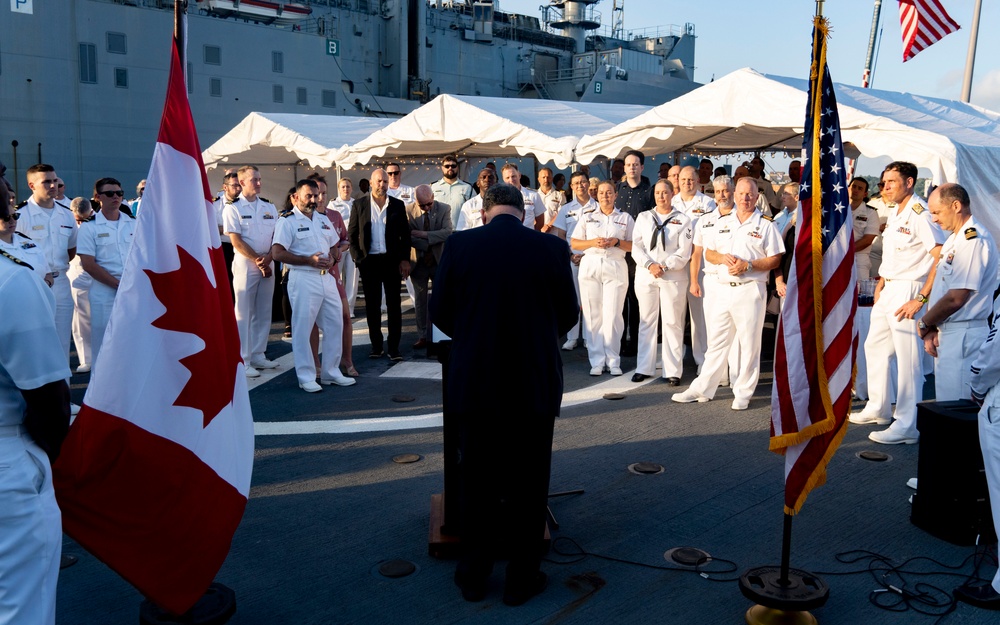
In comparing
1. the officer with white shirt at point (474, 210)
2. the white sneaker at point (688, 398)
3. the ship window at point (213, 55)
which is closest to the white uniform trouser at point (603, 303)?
the white sneaker at point (688, 398)

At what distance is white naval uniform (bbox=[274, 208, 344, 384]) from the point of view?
7.64 meters

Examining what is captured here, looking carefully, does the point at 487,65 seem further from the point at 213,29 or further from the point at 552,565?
the point at 552,565

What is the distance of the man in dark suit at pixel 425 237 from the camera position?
9.46 m

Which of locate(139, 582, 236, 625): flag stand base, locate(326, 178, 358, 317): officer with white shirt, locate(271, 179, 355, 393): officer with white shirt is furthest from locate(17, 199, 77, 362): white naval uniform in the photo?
locate(139, 582, 236, 625): flag stand base

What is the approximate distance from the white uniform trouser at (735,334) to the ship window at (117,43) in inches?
1007

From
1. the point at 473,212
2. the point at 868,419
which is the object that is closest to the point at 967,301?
the point at 868,419

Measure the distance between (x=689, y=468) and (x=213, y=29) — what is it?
27.2m

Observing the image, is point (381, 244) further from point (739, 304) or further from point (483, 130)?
point (739, 304)

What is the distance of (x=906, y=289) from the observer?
5992 mm

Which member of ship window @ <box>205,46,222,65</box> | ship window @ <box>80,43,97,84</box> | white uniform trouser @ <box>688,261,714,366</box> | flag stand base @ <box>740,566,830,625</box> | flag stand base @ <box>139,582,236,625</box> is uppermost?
ship window @ <box>205,46,222,65</box>

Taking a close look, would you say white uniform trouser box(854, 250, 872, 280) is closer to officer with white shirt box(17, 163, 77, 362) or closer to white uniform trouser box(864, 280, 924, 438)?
white uniform trouser box(864, 280, 924, 438)

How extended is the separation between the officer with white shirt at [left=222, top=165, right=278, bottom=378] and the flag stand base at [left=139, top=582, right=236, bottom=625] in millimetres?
4850

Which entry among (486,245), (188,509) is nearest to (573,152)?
(486,245)

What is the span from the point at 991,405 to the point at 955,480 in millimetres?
1013
